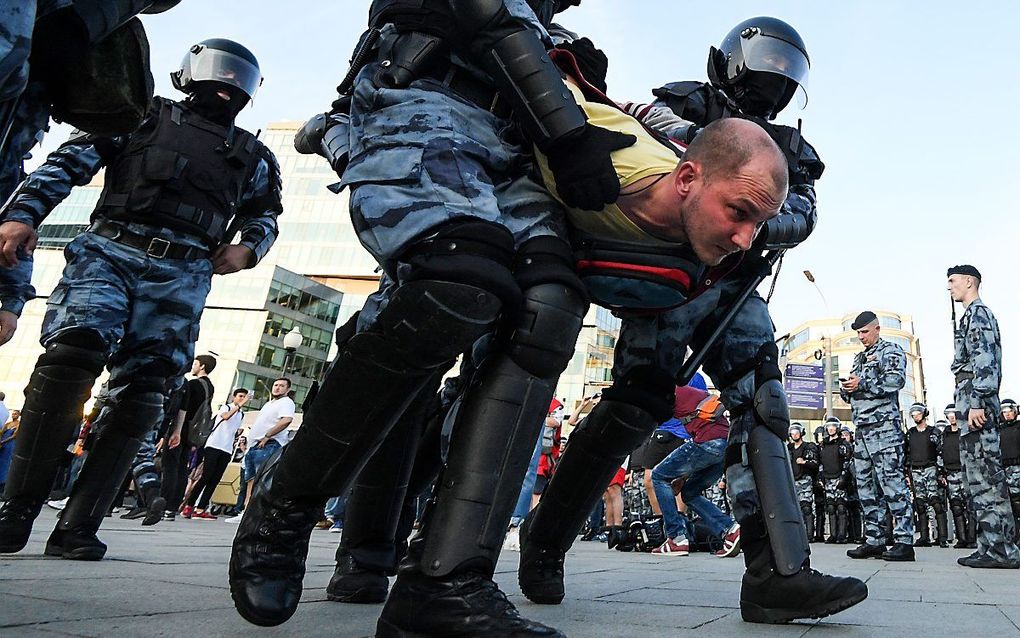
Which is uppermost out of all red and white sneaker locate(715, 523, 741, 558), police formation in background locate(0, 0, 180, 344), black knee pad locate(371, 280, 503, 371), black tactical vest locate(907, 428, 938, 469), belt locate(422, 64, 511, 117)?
black tactical vest locate(907, 428, 938, 469)

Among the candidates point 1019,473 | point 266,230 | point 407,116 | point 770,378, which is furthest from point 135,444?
point 1019,473

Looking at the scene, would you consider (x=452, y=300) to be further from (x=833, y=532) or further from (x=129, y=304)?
(x=833, y=532)

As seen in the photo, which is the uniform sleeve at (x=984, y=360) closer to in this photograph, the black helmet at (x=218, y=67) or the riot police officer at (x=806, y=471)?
the black helmet at (x=218, y=67)

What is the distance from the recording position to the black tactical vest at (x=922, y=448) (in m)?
12.8

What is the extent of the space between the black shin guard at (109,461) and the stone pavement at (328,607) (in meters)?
0.19

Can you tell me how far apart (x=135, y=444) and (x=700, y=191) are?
2488mm

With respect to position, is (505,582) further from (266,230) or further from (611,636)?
(266,230)

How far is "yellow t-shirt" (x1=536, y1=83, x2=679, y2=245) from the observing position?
1801mm

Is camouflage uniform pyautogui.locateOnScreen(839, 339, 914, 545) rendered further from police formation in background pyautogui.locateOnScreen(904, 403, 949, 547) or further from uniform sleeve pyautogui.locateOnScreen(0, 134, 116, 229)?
uniform sleeve pyautogui.locateOnScreen(0, 134, 116, 229)

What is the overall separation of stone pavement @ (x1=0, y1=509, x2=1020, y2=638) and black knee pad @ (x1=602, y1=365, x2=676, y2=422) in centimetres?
61

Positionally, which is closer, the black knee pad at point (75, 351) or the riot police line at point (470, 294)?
the riot police line at point (470, 294)

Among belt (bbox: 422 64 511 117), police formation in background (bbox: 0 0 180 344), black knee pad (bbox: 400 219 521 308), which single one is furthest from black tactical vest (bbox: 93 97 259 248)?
black knee pad (bbox: 400 219 521 308)

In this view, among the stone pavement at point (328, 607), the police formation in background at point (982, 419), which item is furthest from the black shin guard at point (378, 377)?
the police formation in background at point (982, 419)

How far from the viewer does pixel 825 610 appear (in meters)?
1.89
